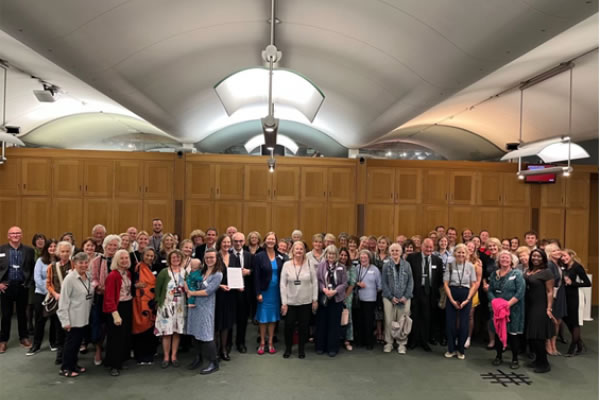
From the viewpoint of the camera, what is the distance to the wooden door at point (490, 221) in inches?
376

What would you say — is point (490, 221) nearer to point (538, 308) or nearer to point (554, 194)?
point (554, 194)

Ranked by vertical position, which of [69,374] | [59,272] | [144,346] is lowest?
[69,374]

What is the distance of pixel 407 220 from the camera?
31.0 ft

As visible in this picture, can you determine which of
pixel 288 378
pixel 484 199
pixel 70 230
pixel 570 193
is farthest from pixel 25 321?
pixel 570 193

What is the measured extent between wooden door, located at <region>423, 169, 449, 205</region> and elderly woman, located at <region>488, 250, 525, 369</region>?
4.28 m

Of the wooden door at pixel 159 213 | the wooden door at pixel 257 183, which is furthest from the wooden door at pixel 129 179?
the wooden door at pixel 257 183

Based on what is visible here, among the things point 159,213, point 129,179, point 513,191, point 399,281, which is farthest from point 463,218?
point 129,179

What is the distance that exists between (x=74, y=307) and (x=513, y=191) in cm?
940

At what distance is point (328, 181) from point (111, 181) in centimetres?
488

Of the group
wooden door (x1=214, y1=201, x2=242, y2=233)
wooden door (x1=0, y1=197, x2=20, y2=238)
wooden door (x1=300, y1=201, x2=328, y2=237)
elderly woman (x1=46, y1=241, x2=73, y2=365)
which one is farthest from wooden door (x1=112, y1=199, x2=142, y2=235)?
elderly woman (x1=46, y1=241, x2=73, y2=365)

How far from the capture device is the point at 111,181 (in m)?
8.81

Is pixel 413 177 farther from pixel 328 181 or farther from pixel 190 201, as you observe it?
pixel 190 201

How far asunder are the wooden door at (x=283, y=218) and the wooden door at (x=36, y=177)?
480 centimetres

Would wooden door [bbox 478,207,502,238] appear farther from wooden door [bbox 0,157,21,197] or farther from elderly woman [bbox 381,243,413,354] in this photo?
wooden door [bbox 0,157,21,197]
